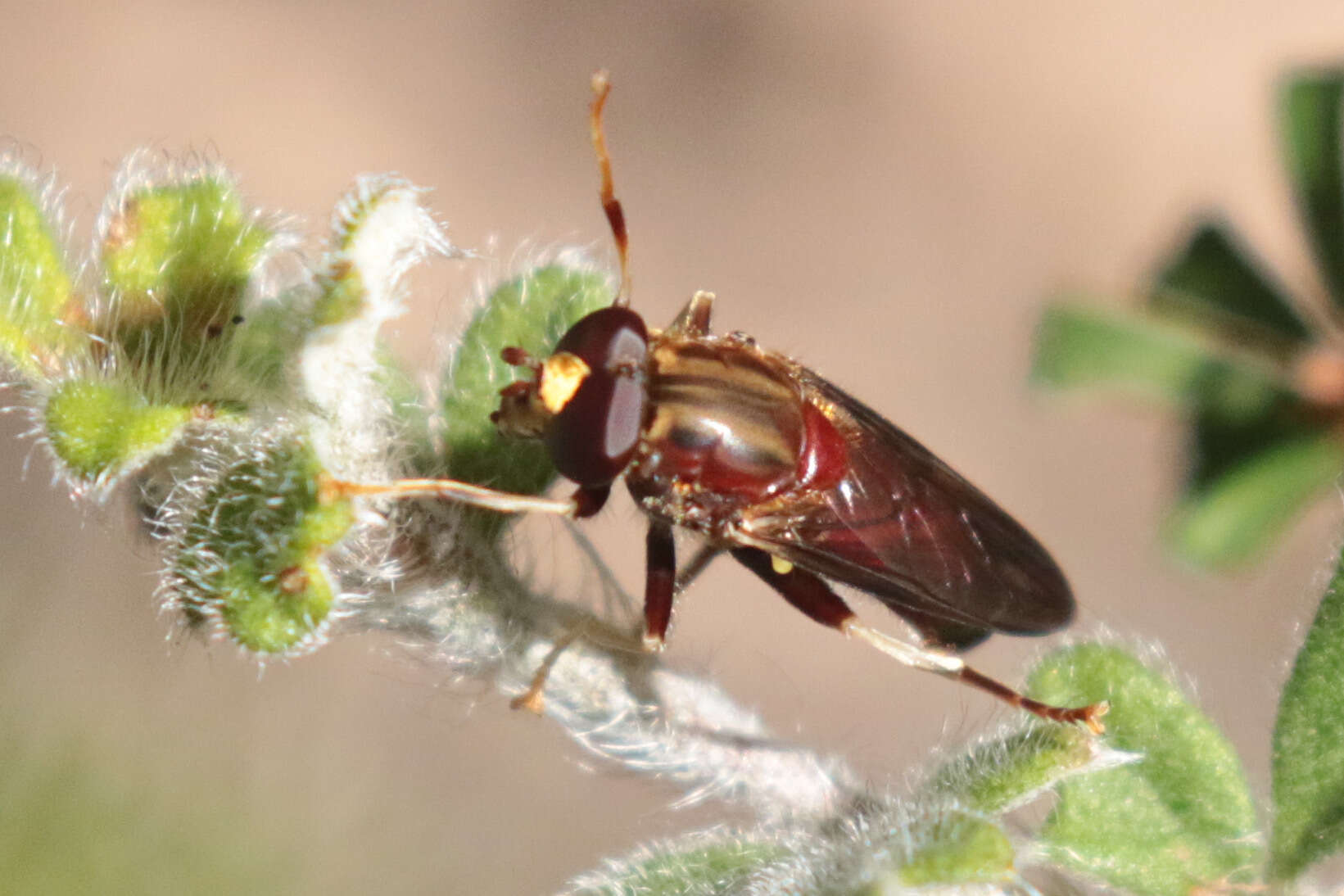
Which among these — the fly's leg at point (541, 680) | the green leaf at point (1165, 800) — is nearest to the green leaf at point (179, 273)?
the fly's leg at point (541, 680)

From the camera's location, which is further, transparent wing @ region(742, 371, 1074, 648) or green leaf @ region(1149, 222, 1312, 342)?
green leaf @ region(1149, 222, 1312, 342)

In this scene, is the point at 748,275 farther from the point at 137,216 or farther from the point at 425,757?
the point at 137,216

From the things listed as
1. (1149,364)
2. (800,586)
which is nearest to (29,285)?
(800,586)

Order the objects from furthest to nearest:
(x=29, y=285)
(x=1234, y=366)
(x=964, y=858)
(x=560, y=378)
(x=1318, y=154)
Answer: (x=1234, y=366), (x=1318, y=154), (x=560, y=378), (x=29, y=285), (x=964, y=858)

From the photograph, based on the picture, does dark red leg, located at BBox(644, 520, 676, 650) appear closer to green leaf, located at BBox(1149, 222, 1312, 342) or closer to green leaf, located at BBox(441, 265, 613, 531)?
green leaf, located at BBox(441, 265, 613, 531)

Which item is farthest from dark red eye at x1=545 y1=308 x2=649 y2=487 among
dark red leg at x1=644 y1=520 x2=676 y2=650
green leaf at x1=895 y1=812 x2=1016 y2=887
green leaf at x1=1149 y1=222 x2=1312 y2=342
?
green leaf at x1=1149 y1=222 x2=1312 y2=342

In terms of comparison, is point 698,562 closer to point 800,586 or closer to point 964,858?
point 800,586

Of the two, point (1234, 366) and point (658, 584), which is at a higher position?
point (1234, 366)

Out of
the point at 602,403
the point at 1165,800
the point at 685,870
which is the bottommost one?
the point at 685,870
